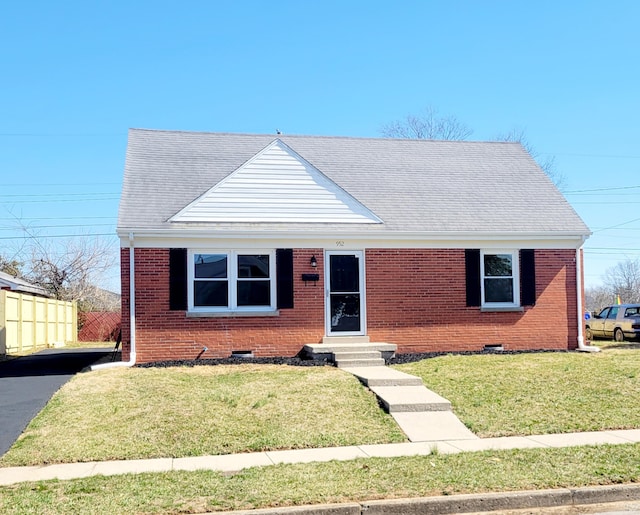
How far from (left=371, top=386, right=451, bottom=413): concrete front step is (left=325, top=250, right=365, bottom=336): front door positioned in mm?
4316

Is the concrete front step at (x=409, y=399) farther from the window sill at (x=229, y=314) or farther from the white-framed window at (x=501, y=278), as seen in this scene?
the white-framed window at (x=501, y=278)

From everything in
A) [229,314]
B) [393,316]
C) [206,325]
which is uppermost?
[229,314]

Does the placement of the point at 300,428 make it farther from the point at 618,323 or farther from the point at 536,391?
the point at 618,323

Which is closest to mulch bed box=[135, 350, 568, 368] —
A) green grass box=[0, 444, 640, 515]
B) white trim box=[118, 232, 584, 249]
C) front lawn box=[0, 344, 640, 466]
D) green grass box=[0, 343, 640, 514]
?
green grass box=[0, 343, 640, 514]

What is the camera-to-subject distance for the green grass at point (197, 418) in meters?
8.62

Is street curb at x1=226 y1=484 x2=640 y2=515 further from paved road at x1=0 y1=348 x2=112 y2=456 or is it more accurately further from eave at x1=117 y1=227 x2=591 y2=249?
eave at x1=117 y1=227 x2=591 y2=249

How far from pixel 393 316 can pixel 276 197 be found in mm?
4024

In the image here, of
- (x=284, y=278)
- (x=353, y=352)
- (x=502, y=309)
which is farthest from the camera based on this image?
(x=502, y=309)

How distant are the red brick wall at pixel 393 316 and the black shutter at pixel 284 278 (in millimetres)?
154

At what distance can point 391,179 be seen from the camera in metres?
18.1

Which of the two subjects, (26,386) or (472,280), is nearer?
(26,386)

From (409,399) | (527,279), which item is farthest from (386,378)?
(527,279)

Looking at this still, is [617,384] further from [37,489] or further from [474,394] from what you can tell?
[37,489]

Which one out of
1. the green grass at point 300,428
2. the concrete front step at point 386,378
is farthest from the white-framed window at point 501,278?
the concrete front step at point 386,378
